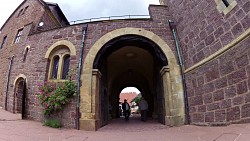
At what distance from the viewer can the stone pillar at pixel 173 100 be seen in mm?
5755

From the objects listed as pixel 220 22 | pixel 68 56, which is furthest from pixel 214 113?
pixel 68 56

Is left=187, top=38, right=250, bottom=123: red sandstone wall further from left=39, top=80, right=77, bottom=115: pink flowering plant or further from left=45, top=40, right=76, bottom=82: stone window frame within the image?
left=45, top=40, right=76, bottom=82: stone window frame

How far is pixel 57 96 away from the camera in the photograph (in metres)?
6.04

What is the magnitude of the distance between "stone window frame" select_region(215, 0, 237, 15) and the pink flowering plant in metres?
5.39

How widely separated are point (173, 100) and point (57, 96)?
423cm

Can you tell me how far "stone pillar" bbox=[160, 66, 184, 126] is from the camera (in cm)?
576

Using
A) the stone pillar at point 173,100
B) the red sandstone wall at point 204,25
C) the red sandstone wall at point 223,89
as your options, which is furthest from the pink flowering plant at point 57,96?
the red sandstone wall at point 204,25

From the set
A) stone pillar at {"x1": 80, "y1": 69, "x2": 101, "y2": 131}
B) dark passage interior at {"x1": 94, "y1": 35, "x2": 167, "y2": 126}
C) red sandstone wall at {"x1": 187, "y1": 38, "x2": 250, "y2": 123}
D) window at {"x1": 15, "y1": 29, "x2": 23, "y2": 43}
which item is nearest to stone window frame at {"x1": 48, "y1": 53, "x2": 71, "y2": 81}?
stone pillar at {"x1": 80, "y1": 69, "x2": 101, "y2": 131}

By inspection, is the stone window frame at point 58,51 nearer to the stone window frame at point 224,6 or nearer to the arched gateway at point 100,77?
the arched gateway at point 100,77

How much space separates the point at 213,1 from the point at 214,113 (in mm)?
3311

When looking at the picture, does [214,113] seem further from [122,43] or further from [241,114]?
[122,43]

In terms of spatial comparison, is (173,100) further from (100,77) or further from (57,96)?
(57,96)

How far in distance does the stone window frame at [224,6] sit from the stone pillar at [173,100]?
8.33 feet

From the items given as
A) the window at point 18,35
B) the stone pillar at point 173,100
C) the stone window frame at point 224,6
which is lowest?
the stone pillar at point 173,100
